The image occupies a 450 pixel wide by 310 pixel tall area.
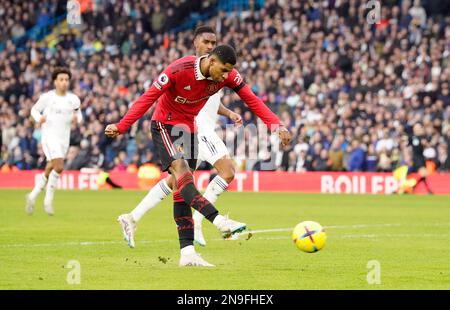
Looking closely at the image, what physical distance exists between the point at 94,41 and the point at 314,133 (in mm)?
11713

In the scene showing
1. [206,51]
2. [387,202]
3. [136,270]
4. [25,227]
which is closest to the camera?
[136,270]

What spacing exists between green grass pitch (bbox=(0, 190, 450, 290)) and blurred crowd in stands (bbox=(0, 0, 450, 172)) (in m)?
7.16

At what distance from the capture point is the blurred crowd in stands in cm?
2906

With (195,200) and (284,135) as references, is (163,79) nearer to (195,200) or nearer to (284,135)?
(195,200)

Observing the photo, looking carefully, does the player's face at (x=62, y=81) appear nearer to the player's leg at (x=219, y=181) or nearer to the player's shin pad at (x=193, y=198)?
the player's leg at (x=219, y=181)

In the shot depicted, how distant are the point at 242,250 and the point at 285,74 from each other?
2062cm

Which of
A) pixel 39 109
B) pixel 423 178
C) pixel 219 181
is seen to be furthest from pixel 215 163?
pixel 423 178

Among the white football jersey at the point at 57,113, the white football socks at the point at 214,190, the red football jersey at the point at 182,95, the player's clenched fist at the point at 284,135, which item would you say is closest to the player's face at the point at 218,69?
the red football jersey at the point at 182,95

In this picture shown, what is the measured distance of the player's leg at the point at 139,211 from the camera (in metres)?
12.0

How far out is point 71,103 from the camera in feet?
63.9

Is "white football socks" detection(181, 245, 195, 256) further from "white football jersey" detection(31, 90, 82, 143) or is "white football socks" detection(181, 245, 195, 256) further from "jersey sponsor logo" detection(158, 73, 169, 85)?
"white football jersey" detection(31, 90, 82, 143)

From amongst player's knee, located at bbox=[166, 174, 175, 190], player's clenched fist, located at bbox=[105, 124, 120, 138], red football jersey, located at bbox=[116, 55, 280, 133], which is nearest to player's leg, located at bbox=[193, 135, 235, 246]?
player's knee, located at bbox=[166, 174, 175, 190]
